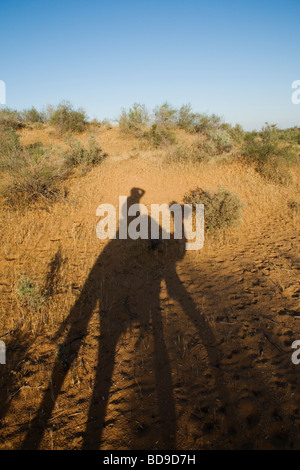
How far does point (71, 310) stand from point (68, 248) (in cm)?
207

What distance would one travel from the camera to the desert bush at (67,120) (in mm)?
16016

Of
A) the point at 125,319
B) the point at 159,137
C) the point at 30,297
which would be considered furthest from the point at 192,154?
the point at 30,297

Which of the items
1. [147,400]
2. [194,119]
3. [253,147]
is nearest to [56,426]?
[147,400]

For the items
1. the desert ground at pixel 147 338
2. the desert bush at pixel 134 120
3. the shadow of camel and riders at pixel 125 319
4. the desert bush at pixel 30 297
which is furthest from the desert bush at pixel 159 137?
the desert bush at pixel 30 297

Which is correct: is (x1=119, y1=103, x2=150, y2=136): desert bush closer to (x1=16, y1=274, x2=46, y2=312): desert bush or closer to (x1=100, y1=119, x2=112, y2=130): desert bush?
(x1=100, y1=119, x2=112, y2=130): desert bush

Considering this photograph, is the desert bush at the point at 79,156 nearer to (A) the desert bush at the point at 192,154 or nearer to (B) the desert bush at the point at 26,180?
(B) the desert bush at the point at 26,180

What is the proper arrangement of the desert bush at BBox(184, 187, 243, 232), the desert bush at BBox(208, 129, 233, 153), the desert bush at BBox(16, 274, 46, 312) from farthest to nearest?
the desert bush at BBox(208, 129, 233, 153)
the desert bush at BBox(184, 187, 243, 232)
the desert bush at BBox(16, 274, 46, 312)

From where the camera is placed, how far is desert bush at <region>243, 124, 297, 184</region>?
8898mm

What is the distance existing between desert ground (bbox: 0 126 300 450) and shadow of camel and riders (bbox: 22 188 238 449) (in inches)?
0.6

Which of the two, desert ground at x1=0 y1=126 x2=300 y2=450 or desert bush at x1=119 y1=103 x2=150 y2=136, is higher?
desert bush at x1=119 y1=103 x2=150 y2=136

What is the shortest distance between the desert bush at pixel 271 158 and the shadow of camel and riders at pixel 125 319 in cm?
520

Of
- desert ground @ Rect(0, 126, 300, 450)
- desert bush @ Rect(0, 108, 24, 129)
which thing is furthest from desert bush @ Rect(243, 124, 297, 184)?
desert bush @ Rect(0, 108, 24, 129)

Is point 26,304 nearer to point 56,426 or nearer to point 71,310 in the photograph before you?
point 71,310

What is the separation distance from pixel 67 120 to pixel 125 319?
1641 centimetres
